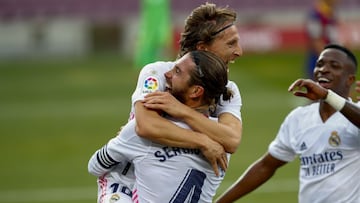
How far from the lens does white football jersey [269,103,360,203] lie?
23.2 feet

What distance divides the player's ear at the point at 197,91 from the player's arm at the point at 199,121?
3.6 inches

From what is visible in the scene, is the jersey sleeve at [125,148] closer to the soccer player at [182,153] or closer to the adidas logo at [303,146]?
the soccer player at [182,153]

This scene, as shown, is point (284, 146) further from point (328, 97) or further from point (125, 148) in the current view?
point (125, 148)

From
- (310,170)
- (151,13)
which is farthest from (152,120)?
(151,13)

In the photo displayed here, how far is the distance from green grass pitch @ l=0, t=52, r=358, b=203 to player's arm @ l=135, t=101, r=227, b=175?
758 centimetres

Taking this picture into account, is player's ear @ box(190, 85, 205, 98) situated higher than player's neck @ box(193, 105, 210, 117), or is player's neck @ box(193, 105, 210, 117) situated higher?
player's ear @ box(190, 85, 205, 98)

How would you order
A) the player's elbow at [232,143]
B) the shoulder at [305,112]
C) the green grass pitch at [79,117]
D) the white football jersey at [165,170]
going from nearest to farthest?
the white football jersey at [165,170], the player's elbow at [232,143], the shoulder at [305,112], the green grass pitch at [79,117]

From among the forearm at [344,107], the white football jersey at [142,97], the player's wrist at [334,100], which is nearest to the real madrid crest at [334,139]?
the forearm at [344,107]

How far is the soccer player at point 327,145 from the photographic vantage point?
7082mm

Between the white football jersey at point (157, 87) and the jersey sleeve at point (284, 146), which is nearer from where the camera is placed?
the white football jersey at point (157, 87)

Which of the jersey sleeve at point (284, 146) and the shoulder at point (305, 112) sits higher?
the shoulder at point (305, 112)

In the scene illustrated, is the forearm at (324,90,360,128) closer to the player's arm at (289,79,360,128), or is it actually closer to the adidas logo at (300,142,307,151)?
the player's arm at (289,79,360,128)

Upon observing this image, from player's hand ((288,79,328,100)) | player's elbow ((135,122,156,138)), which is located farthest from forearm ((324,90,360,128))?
player's elbow ((135,122,156,138))

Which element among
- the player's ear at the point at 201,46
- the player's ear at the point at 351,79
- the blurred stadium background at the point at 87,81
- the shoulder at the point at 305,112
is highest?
the player's ear at the point at 201,46
